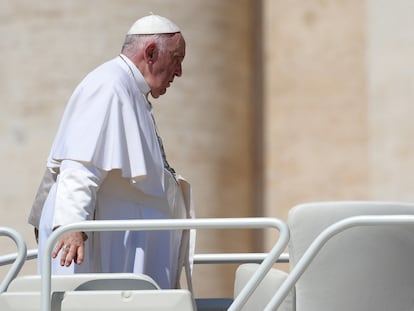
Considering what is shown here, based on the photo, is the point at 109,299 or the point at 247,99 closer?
the point at 109,299

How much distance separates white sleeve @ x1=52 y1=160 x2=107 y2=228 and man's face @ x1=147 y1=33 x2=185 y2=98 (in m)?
0.52

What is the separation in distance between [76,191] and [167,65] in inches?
30.2

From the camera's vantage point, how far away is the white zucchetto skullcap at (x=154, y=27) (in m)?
5.63

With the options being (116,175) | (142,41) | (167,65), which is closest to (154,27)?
(142,41)

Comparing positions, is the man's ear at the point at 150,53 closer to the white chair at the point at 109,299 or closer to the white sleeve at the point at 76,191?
the white sleeve at the point at 76,191

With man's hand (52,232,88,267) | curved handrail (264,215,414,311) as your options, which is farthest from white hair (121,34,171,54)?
curved handrail (264,215,414,311)

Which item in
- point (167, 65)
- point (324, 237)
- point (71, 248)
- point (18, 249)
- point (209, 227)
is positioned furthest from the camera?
point (167, 65)

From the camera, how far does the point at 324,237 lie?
13.4 ft

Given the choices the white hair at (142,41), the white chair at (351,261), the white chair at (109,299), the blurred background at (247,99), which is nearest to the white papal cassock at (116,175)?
the white hair at (142,41)

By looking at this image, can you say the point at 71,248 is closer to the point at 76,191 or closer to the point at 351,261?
the point at 76,191

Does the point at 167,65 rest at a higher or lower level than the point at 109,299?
higher

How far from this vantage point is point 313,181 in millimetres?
13609

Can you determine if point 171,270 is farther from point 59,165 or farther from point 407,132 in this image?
point 407,132

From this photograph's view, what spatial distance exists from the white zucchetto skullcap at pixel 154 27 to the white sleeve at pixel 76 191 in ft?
2.30
